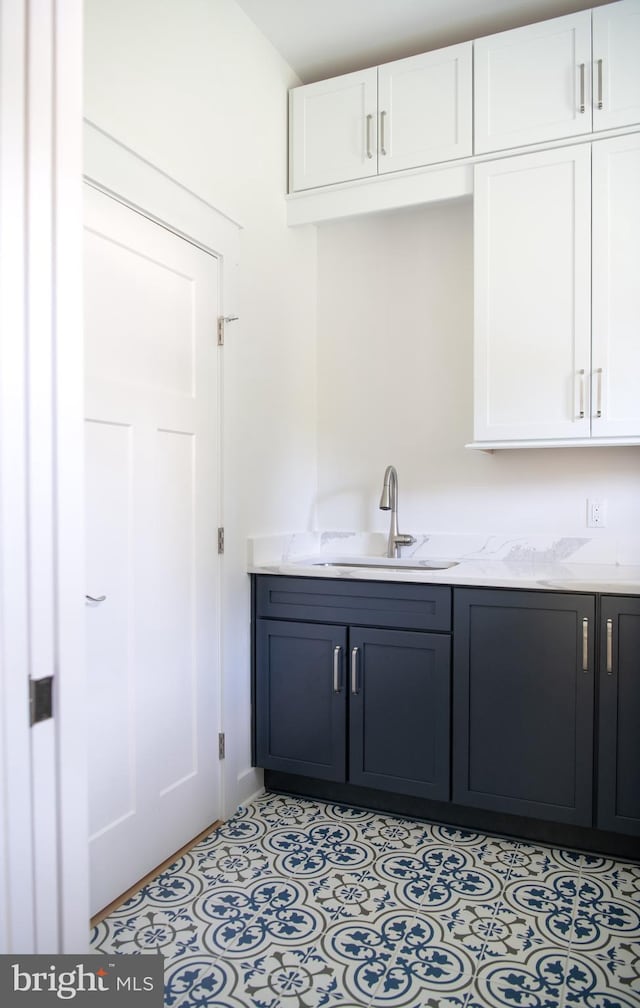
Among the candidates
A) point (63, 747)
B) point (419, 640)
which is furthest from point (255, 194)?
point (63, 747)

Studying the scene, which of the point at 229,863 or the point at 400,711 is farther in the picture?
the point at 400,711

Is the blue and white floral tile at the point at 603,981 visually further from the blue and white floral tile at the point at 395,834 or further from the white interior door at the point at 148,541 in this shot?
the white interior door at the point at 148,541

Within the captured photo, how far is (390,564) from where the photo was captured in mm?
2977

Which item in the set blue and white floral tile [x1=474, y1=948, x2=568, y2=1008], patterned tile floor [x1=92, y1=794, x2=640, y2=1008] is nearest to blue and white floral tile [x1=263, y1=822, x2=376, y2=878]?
patterned tile floor [x1=92, y1=794, x2=640, y2=1008]

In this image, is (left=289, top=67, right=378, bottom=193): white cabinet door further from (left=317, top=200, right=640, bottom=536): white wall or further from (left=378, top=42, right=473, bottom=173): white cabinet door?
(left=317, top=200, right=640, bottom=536): white wall

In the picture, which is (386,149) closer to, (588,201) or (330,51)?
(330,51)

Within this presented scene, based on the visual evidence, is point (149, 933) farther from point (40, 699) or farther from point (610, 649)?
point (610, 649)

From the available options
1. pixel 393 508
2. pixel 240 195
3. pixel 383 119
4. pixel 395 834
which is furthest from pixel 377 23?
pixel 395 834

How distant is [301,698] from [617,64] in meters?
2.49

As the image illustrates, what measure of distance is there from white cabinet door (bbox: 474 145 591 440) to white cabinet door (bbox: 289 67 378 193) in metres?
0.51

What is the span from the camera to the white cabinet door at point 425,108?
261 cm

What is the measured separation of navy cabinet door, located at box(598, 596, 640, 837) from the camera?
2189 millimetres

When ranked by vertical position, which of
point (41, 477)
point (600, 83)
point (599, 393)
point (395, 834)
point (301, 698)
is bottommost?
point (395, 834)

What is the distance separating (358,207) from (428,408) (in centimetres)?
88
